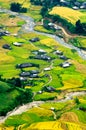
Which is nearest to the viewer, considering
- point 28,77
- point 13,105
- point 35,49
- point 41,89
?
point 13,105

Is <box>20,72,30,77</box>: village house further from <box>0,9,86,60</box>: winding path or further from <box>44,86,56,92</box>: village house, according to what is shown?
<box>0,9,86,60</box>: winding path

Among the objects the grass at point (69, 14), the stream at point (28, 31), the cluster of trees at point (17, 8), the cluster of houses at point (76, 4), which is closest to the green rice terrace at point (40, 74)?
the stream at point (28, 31)

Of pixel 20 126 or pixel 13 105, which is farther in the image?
pixel 13 105

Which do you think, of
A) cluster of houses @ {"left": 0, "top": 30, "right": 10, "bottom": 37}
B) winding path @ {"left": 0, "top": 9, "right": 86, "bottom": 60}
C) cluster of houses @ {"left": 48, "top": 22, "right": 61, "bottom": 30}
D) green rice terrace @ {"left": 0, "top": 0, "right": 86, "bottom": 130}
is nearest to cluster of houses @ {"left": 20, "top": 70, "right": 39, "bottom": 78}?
green rice terrace @ {"left": 0, "top": 0, "right": 86, "bottom": 130}

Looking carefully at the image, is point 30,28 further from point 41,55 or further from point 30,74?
point 30,74

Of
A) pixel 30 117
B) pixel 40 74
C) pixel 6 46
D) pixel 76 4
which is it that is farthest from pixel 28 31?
pixel 30 117

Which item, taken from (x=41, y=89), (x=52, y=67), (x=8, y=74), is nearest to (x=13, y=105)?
(x=41, y=89)

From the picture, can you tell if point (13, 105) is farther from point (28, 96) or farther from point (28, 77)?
point (28, 77)
